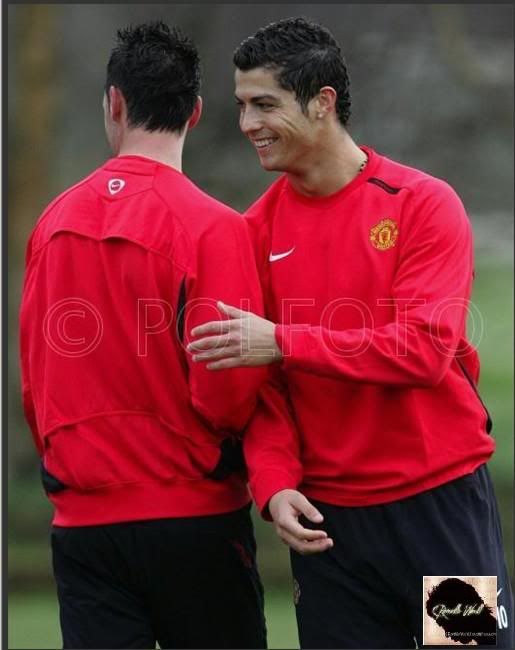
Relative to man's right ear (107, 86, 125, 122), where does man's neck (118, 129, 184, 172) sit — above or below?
below

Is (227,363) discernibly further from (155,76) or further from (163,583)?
(155,76)

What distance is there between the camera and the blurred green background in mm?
8938

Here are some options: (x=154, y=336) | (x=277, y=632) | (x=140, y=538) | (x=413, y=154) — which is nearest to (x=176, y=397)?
(x=154, y=336)

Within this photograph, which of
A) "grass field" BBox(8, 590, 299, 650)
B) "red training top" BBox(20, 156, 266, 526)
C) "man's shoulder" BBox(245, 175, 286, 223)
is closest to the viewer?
"red training top" BBox(20, 156, 266, 526)

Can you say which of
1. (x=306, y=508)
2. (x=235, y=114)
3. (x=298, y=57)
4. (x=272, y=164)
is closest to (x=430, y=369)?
(x=306, y=508)

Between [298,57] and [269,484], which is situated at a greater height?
[298,57]

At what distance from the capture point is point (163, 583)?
344 centimetres

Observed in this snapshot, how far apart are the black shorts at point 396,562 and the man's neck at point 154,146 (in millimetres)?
1047

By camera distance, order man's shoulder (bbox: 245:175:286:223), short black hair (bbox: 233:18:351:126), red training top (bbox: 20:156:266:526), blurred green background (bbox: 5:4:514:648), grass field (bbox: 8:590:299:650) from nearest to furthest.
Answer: red training top (bbox: 20:156:266:526), short black hair (bbox: 233:18:351:126), man's shoulder (bbox: 245:175:286:223), grass field (bbox: 8:590:299:650), blurred green background (bbox: 5:4:514:648)

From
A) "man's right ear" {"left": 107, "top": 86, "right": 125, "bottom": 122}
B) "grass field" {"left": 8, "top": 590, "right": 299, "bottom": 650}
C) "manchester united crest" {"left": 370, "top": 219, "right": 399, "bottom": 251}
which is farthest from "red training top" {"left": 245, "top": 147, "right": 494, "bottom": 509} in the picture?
"grass field" {"left": 8, "top": 590, "right": 299, "bottom": 650}

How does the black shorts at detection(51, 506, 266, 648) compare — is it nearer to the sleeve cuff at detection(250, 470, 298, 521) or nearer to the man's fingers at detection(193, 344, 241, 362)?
the sleeve cuff at detection(250, 470, 298, 521)

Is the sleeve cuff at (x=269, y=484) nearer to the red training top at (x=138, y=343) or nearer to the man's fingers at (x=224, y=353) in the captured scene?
the red training top at (x=138, y=343)

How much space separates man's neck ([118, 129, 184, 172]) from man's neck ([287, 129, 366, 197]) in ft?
1.11

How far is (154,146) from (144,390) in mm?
682
